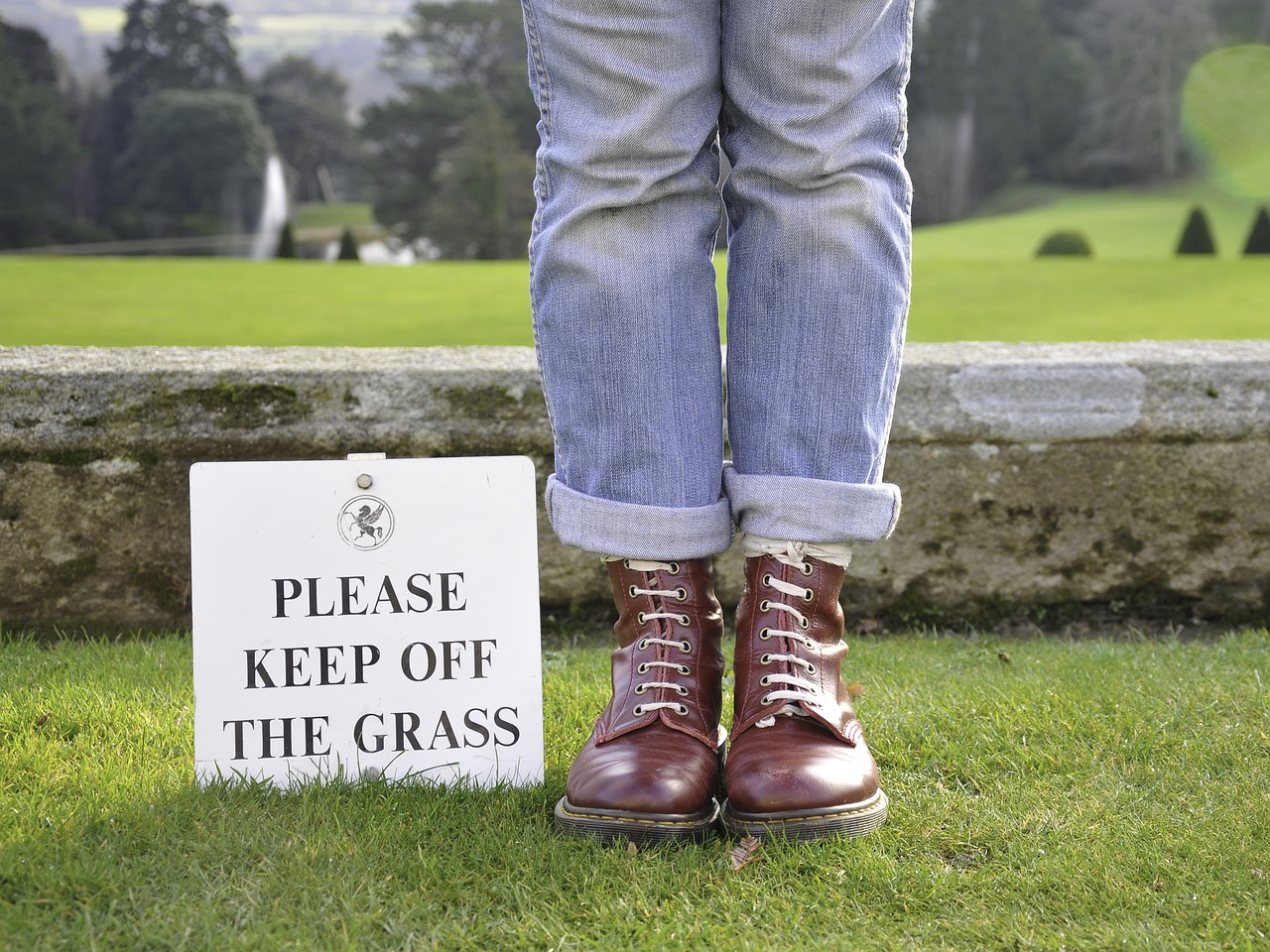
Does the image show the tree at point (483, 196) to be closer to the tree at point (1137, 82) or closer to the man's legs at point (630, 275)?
the tree at point (1137, 82)

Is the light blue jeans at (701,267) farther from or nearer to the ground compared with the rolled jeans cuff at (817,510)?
farther from the ground

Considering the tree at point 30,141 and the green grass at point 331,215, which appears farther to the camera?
the green grass at point 331,215

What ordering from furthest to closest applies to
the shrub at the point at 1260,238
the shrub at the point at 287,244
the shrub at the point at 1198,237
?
the shrub at the point at 287,244 < the shrub at the point at 1198,237 < the shrub at the point at 1260,238

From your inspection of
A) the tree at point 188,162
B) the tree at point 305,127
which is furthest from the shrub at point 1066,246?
the tree at point 305,127

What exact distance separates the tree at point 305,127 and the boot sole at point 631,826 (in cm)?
3732

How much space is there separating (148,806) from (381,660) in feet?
0.80

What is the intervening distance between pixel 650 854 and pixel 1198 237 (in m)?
18.1

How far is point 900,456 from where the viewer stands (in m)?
1.64

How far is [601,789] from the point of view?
0.94 metres

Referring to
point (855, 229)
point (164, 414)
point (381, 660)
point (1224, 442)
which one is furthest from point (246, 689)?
point (1224, 442)

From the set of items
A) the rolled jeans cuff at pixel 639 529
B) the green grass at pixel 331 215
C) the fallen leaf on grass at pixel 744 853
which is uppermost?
the rolled jeans cuff at pixel 639 529

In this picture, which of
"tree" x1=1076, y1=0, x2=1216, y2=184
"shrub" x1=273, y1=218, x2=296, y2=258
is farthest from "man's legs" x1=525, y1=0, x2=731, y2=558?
"tree" x1=1076, y1=0, x2=1216, y2=184

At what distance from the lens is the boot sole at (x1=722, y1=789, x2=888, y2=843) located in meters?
0.93

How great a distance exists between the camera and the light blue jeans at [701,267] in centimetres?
99
